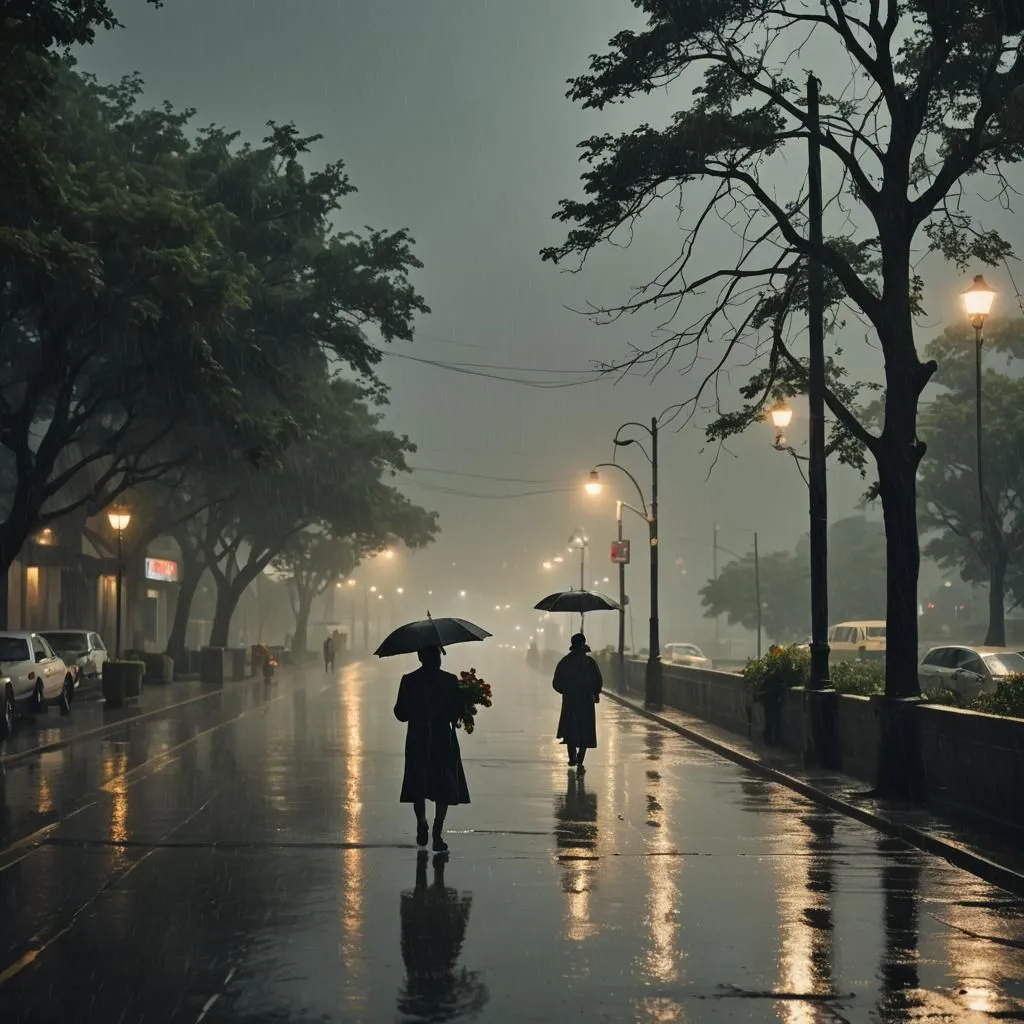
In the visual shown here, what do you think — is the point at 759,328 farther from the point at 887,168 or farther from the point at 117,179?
the point at 117,179

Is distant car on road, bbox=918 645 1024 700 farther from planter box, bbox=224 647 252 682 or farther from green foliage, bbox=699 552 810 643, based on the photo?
green foliage, bbox=699 552 810 643

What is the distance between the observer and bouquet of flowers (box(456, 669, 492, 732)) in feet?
48.5

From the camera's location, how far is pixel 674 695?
41438 millimetres

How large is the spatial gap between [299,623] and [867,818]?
81.6 metres

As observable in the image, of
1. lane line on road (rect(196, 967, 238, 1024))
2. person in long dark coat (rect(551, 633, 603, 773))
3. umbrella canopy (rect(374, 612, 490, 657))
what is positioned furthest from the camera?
person in long dark coat (rect(551, 633, 603, 773))

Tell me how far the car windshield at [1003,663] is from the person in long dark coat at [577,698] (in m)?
13.3

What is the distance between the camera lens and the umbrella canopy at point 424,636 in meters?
14.9

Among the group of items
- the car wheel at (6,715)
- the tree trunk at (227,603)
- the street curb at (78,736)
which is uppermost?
the tree trunk at (227,603)

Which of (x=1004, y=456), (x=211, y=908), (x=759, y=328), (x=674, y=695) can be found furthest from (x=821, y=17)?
(x=1004, y=456)

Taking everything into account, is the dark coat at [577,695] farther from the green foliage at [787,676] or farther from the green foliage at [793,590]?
the green foliage at [793,590]

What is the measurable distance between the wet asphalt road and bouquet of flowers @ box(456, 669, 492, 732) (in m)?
1.13

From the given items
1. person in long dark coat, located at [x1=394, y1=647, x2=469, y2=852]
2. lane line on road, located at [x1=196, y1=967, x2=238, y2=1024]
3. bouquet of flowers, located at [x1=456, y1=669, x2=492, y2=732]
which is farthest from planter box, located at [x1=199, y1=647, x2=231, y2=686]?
lane line on road, located at [x1=196, y1=967, x2=238, y2=1024]

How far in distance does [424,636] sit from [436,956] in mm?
5696

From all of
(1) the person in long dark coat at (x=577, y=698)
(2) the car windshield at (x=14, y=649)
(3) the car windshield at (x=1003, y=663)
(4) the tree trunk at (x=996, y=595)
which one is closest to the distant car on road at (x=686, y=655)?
(4) the tree trunk at (x=996, y=595)
